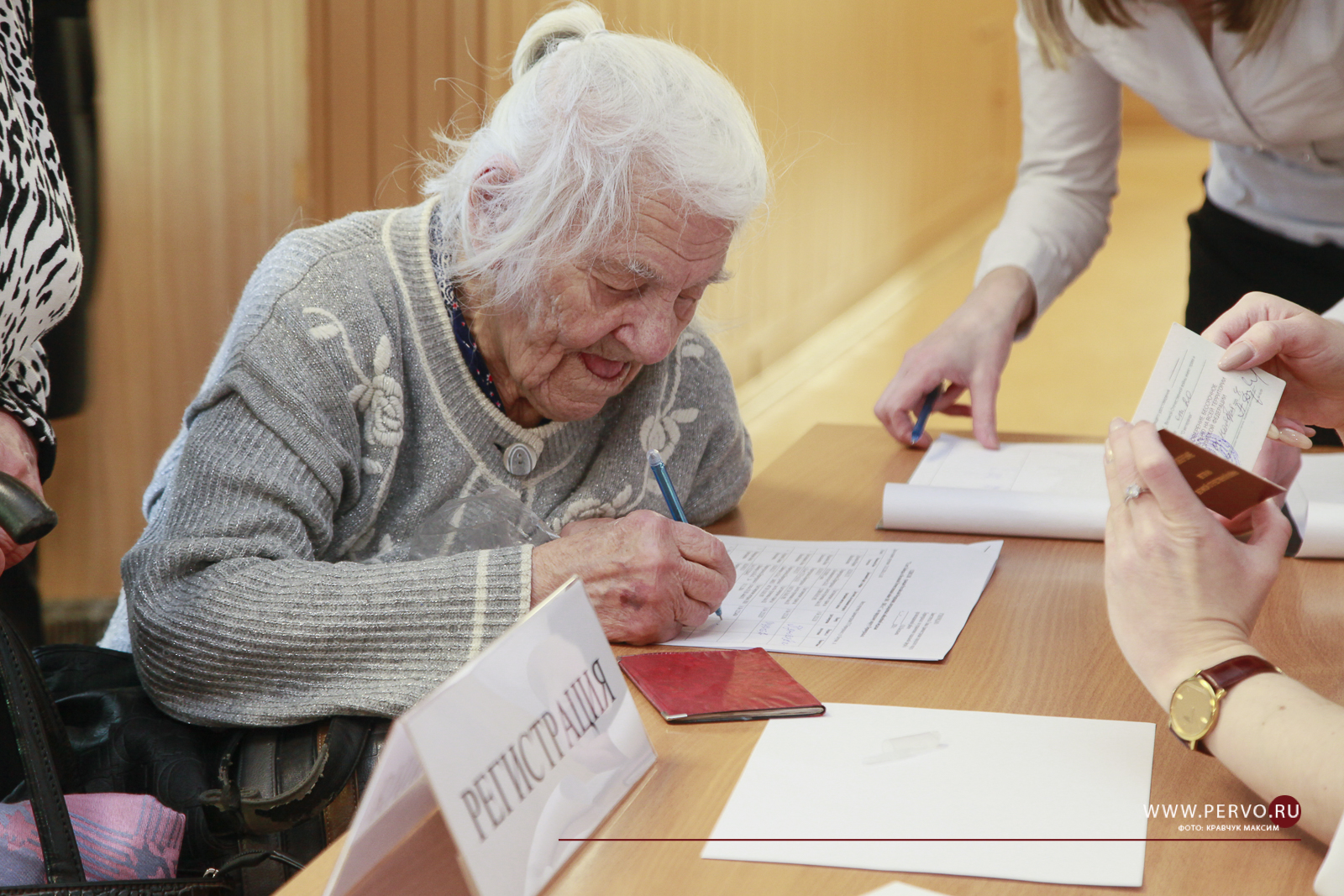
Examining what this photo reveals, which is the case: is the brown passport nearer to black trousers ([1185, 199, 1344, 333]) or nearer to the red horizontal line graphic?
the red horizontal line graphic

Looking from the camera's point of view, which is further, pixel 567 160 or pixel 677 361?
pixel 677 361

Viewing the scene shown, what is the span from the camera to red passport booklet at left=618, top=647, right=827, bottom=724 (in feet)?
3.04

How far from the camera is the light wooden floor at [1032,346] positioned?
14.4 feet

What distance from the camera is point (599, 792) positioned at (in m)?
0.78

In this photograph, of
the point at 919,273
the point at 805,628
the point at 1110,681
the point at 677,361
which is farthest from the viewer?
the point at 919,273

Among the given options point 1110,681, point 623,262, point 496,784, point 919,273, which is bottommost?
point 919,273

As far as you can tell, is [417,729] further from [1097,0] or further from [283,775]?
[1097,0]

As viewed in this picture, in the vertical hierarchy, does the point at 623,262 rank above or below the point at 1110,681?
above

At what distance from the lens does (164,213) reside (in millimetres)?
2410

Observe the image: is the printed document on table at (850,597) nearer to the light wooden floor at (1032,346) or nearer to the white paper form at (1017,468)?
the white paper form at (1017,468)

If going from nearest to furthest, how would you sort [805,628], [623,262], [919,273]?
[805,628] → [623,262] → [919,273]

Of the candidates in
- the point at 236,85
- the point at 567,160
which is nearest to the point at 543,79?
the point at 567,160

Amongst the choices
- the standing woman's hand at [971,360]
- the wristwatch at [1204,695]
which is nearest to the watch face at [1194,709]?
the wristwatch at [1204,695]

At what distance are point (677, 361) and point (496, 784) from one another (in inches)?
35.2
